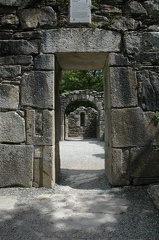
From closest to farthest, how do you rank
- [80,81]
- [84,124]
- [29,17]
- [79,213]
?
[79,213]
[29,17]
[84,124]
[80,81]

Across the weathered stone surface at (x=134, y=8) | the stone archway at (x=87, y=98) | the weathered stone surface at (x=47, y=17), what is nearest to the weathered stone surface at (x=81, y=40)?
the weathered stone surface at (x=47, y=17)

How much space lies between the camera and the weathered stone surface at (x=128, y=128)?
3574 millimetres

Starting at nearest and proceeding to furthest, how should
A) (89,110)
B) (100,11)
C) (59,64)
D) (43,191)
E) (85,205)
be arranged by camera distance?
(85,205), (43,191), (100,11), (59,64), (89,110)

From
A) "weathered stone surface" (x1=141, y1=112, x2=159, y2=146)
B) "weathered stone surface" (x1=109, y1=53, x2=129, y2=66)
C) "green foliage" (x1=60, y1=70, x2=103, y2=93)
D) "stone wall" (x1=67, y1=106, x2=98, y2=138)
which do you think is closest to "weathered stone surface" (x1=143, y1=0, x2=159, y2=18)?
"weathered stone surface" (x1=109, y1=53, x2=129, y2=66)

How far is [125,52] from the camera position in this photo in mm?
3656

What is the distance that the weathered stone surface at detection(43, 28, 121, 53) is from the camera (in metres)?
3.63

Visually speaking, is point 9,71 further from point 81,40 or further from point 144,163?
point 144,163

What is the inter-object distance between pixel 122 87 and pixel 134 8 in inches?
45.1

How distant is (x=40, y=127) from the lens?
141 inches

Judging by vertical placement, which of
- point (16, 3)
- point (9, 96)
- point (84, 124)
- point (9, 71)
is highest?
point (16, 3)

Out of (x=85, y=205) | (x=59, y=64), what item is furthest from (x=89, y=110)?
(x=85, y=205)

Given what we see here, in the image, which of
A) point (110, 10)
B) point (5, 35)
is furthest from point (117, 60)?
point (5, 35)

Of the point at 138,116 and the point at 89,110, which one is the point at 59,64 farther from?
the point at 89,110

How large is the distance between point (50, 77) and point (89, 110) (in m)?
15.2
